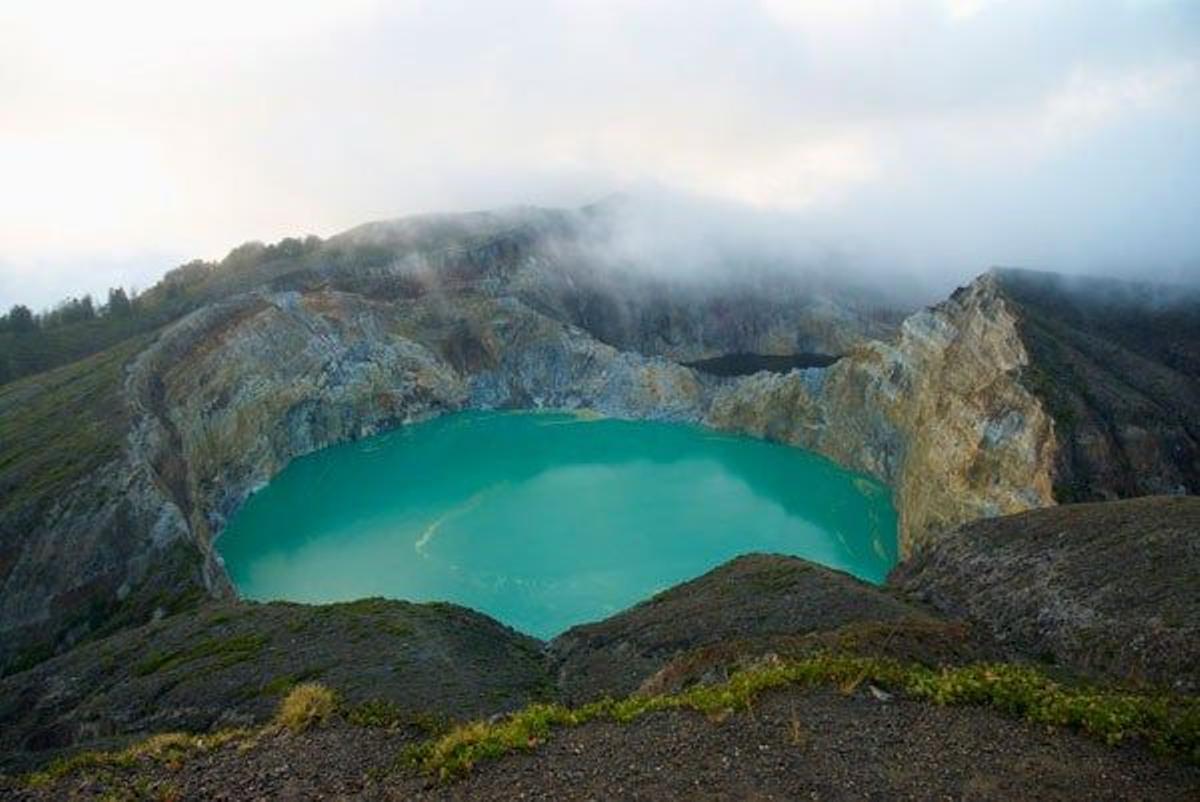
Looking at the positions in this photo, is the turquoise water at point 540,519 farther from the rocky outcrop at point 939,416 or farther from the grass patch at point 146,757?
the grass patch at point 146,757

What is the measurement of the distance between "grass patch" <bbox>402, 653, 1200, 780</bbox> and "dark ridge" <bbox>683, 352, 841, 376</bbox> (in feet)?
366

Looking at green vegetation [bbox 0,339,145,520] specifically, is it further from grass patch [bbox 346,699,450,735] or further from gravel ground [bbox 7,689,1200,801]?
gravel ground [bbox 7,689,1200,801]

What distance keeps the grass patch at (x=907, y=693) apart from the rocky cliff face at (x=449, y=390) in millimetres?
38594

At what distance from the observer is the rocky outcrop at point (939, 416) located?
59.2 metres

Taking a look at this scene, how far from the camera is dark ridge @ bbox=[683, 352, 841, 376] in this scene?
13012cm

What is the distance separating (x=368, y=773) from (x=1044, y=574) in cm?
2755

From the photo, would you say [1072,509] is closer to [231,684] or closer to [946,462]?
[946,462]

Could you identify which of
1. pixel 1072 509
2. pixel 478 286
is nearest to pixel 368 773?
pixel 1072 509

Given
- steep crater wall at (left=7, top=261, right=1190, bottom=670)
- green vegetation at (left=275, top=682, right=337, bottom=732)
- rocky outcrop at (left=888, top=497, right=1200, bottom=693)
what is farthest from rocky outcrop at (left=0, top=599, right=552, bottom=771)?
rocky outcrop at (left=888, top=497, right=1200, bottom=693)

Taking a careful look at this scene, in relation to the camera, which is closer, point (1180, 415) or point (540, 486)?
point (1180, 415)

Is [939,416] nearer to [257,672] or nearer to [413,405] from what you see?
[257,672]

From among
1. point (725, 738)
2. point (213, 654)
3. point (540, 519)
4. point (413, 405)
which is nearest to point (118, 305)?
point (413, 405)

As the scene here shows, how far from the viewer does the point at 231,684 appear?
29.8 m

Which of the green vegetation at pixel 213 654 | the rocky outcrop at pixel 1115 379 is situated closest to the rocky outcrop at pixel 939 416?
the rocky outcrop at pixel 1115 379
